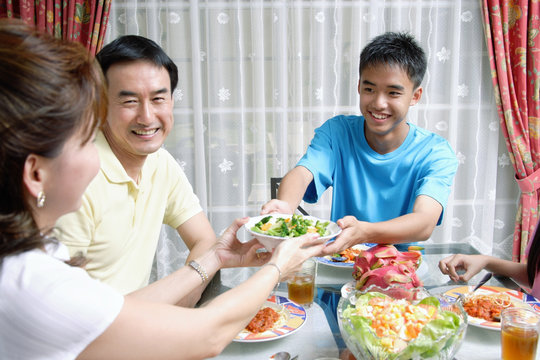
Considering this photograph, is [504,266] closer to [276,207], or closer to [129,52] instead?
[276,207]

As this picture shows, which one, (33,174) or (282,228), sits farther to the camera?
(282,228)

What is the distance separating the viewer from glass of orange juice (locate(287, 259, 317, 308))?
4.13 ft

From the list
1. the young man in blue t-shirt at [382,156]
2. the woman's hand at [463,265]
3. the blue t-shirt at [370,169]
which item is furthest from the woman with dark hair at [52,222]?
the blue t-shirt at [370,169]

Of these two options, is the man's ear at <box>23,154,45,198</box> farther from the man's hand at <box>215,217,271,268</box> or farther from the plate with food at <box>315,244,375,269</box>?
the plate with food at <box>315,244,375,269</box>

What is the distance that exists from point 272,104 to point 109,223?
1792 millimetres

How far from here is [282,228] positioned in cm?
129

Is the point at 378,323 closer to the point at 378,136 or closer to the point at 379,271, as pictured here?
the point at 379,271

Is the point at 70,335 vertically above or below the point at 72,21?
below

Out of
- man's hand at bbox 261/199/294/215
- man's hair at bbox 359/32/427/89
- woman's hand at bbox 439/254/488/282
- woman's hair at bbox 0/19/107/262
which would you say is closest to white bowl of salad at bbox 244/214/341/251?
man's hand at bbox 261/199/294/215

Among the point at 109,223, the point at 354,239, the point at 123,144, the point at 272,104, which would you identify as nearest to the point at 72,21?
the point at 272,104

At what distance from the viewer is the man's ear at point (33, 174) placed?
71cm

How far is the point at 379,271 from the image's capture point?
3.82 ft

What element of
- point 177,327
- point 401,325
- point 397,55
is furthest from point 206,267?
point 397,55

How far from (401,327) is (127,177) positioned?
3.17 ft
